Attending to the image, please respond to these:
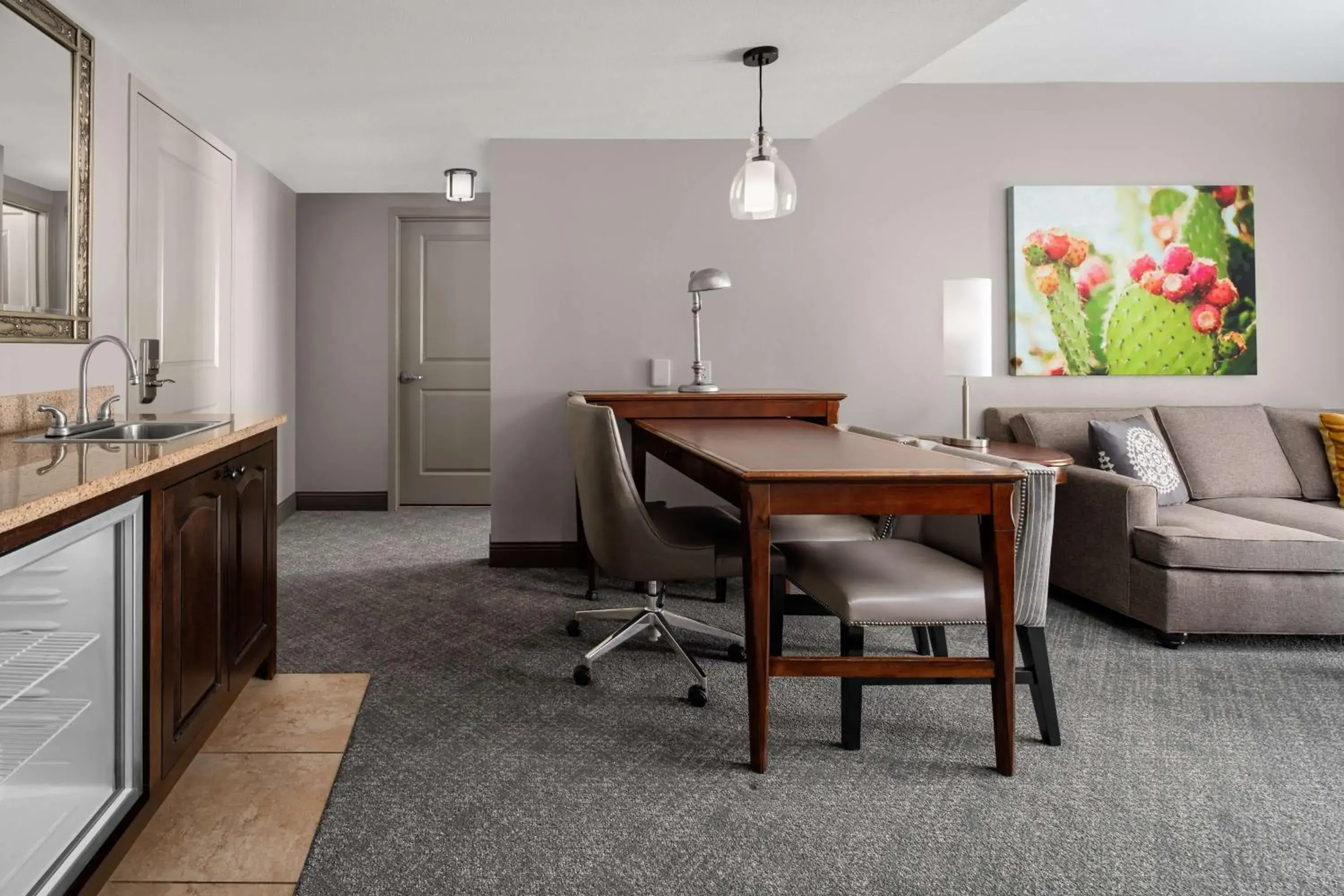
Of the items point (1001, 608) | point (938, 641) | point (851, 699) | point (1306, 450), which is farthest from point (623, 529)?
point (1306, 450)

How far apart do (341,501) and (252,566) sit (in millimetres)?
3723

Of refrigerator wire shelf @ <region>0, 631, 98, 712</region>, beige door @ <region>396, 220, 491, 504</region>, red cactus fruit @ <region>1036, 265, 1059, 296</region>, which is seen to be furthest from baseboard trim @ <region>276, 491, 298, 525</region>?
red cactus fruit @ <region>1036, 265, 1059, 296</region>

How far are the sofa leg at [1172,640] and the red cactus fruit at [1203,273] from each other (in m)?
1.98

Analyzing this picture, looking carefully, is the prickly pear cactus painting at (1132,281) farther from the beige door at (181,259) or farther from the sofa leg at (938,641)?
the beige door at (181,259)

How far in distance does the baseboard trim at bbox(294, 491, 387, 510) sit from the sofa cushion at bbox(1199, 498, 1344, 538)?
187 inches

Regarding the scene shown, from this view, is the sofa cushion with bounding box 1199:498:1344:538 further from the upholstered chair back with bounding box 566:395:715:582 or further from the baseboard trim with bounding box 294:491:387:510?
the baseboard trim with bounding box 294:491:387:510

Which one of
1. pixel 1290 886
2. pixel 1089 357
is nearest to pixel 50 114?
pixel 1290 886

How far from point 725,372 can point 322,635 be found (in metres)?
2.13

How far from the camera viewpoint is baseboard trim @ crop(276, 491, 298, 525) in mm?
5500

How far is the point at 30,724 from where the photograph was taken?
5.09 ft

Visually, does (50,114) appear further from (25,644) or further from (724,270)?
(724,270)

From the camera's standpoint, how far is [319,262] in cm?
594

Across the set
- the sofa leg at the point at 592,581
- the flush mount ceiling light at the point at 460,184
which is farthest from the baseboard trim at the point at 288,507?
the sofa leg at the point at 592,581

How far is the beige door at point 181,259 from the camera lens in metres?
3.28
